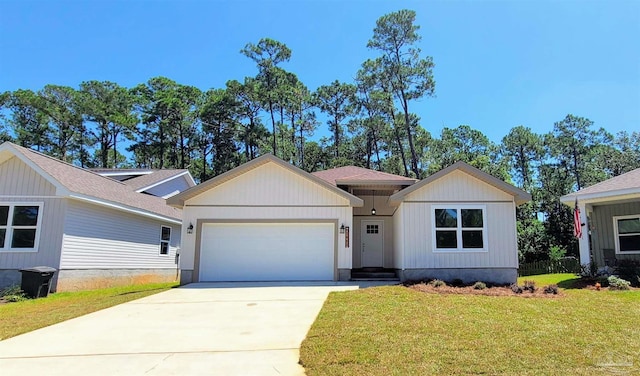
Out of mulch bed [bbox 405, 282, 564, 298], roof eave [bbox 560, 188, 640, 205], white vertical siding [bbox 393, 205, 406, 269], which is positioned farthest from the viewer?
roof eave [bbox 560, 188, 640, 205]

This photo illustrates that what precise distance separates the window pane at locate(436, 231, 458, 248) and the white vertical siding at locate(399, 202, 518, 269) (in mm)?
239

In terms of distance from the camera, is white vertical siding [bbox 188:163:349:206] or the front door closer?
white vertical siding [bbox 188:163:349:206]

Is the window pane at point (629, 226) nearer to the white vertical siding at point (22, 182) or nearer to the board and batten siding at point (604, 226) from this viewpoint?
the board and batten siding at point (604, 226)

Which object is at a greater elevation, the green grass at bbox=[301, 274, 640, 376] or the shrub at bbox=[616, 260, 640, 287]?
the shrub at bbox=[616, 260, 640, 287]

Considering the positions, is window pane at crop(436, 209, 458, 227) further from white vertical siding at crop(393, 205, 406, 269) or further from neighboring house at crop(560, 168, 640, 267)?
neighboring house at crop(560, 168, 640, 267)

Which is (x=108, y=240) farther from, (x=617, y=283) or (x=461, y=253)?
(x=617, y=283)

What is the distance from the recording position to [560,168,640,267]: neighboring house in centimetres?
1360

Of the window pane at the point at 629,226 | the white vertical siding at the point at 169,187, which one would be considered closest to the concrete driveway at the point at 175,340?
the white vertical siding at the point at 169,187

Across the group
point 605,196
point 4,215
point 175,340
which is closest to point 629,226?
point 605,196

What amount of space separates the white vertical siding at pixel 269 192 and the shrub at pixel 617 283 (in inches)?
314

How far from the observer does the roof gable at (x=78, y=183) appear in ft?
40.7

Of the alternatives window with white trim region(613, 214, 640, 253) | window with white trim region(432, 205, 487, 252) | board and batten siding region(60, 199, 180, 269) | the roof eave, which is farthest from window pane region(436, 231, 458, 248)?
board and batten siding region(60, 199, 180, 269)

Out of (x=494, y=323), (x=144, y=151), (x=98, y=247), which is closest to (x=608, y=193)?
(x=494, y=323)

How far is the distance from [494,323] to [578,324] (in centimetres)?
140
